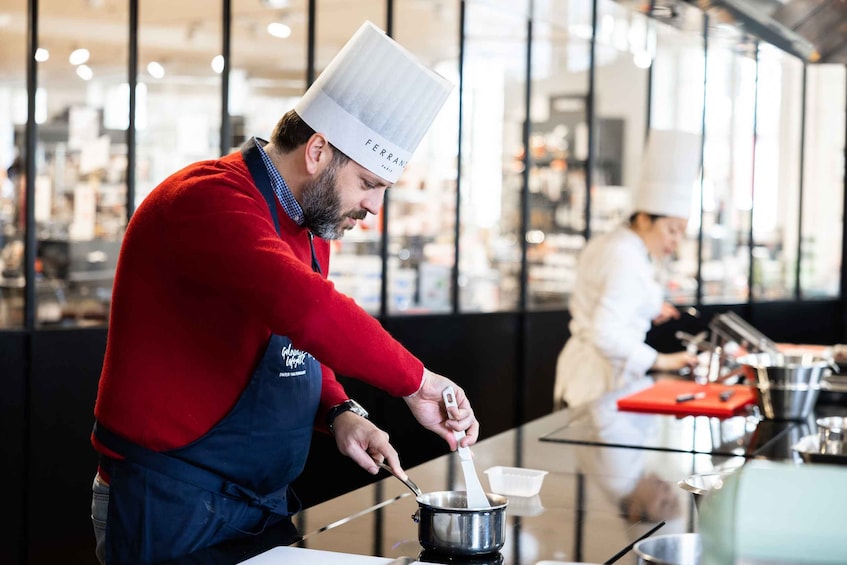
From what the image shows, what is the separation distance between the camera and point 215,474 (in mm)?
1792

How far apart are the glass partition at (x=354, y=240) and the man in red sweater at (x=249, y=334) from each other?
129 inches

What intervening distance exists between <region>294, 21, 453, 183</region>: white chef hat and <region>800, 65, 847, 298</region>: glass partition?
7.60 m

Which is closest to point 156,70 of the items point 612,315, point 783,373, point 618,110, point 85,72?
point 85,72

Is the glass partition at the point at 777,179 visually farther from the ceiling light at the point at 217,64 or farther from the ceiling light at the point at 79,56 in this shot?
the ceiling light at the point at 79,56

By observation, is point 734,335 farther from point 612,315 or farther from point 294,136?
point 294,136

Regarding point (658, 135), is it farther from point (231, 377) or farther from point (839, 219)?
point (839, 219)

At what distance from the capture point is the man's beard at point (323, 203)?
1.89m

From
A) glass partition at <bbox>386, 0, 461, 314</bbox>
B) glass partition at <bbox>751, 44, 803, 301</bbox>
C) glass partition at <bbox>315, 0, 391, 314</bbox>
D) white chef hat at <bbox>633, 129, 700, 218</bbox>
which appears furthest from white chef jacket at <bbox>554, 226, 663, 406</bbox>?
glass partition at <bbox>751, 44, 803, 301</bbox>

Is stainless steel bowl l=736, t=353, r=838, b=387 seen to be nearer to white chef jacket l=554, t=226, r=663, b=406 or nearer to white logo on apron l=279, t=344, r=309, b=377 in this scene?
white chef jacket l=554, t=226, r=663, b=406

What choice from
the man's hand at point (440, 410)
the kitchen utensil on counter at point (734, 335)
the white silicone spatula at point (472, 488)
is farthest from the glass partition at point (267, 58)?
the white silicone spatula at point (472, 488)

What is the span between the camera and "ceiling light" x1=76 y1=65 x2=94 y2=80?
16.4 ft

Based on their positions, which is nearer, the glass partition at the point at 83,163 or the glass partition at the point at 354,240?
the glass partition at the point at 83,163

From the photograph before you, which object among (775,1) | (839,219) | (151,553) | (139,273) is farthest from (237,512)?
(839,219)

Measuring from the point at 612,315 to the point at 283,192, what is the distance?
2.16m
